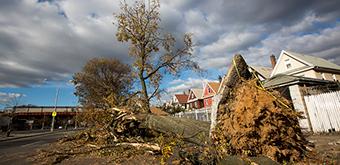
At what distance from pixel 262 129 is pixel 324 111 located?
997 centimetres

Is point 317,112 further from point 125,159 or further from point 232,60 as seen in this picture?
point 125,159

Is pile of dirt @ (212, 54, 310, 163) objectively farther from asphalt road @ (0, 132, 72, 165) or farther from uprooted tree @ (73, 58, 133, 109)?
uprooted tree @ (73, 58, 133, 109)

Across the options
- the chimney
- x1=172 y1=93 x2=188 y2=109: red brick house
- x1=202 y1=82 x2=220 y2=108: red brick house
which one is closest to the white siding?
the chimney

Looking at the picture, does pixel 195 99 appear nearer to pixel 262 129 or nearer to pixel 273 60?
pixel 273 60

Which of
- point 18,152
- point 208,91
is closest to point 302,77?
point 18,152

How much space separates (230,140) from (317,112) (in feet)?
33.5

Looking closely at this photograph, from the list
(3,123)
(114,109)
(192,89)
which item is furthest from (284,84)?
(3,123)

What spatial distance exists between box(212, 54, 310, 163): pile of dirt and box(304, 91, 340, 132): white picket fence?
887 centimetres

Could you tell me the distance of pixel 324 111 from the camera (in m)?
10.1

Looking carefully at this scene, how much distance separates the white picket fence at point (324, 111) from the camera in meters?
9.60

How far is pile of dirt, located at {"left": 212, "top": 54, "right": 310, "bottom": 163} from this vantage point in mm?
3170

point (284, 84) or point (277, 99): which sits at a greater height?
point (284, 84)

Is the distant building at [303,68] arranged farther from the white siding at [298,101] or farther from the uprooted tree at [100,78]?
the uprooted tree at [100,78]

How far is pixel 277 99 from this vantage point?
3.53m
